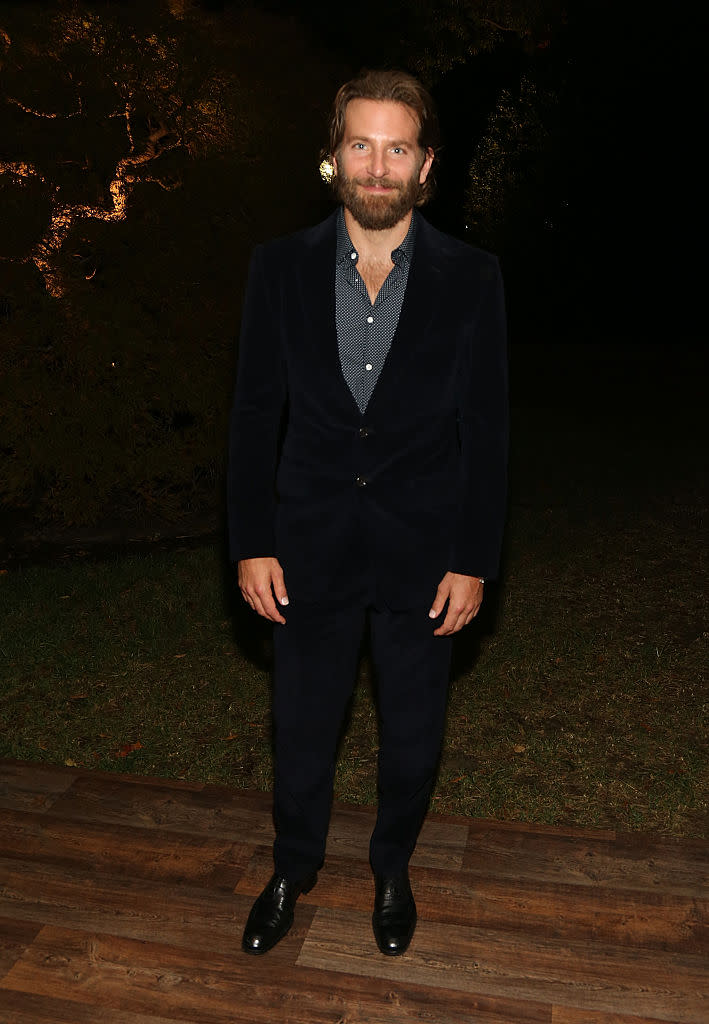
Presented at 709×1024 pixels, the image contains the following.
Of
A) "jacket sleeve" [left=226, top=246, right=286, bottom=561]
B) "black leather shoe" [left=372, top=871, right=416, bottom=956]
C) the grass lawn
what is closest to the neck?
"jacket sleeve" [left=226, top=246, right=286, bottom=561]

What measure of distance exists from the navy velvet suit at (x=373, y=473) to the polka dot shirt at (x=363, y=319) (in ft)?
0.15

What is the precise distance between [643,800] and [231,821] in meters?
1.69

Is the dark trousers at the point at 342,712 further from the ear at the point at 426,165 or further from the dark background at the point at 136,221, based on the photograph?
the dark background at the point at 136,221

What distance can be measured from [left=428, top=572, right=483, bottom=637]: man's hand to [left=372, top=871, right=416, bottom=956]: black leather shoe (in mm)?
835

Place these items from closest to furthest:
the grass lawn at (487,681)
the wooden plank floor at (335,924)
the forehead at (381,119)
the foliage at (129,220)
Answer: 1. the forehead at (381,119)
2. the wooden plank floor at (335,924)
3. the grass lawn at (487,681)
4. the foliage at (129,220)

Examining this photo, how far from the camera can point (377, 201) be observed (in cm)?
254

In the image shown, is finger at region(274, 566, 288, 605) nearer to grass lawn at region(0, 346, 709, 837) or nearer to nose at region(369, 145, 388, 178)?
nose at region(369, 145, 388, 178)

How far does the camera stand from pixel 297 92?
7.75 metres

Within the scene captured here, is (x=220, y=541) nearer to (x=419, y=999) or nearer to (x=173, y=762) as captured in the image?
(x=173, y=762)

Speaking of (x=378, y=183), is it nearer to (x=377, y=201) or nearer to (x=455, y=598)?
(x=377, y=201)

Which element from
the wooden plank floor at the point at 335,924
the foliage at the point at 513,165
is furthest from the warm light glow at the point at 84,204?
the foliage at the point at 513,165

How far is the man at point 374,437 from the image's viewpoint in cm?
259

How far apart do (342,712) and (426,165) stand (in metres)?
1.54

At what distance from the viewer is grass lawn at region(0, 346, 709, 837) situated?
4.30 metres
